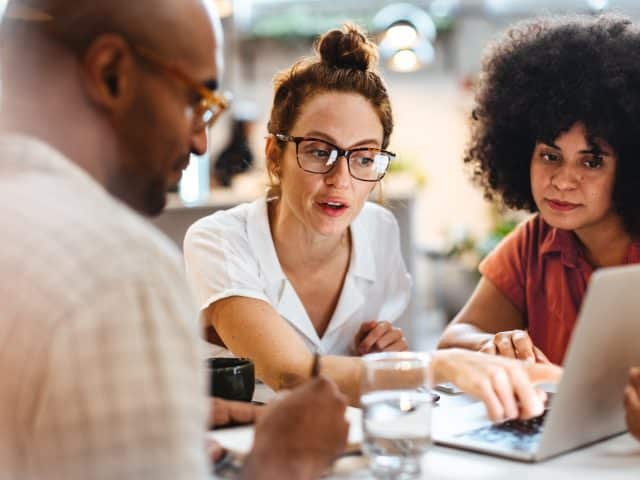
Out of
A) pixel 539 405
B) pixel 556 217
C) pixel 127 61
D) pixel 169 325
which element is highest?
pixel 127 61

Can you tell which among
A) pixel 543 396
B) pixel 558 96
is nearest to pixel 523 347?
pixel 543 396

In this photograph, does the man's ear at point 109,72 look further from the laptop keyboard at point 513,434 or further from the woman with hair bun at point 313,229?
the woman with hair bun at point 313,229

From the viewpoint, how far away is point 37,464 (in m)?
0.75

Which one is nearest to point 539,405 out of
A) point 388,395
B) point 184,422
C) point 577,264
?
point 388,395

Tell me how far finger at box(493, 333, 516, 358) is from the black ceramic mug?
47 centimetres

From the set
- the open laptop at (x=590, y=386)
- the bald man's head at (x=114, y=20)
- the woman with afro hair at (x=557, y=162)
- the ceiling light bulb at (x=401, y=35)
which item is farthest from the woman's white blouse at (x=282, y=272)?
the ceiling light bulb at (x=401, y=35)

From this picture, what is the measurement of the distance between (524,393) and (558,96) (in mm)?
896

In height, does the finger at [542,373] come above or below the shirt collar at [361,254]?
below

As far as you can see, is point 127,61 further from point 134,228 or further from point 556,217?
point 556,217

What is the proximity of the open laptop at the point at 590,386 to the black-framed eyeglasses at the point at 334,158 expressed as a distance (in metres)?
0.73

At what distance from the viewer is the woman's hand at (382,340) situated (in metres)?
1.84

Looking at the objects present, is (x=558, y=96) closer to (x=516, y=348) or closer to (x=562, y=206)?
(x=562, y=206)

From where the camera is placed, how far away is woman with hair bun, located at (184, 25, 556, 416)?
1.81 m

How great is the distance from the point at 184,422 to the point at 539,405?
66 cm
